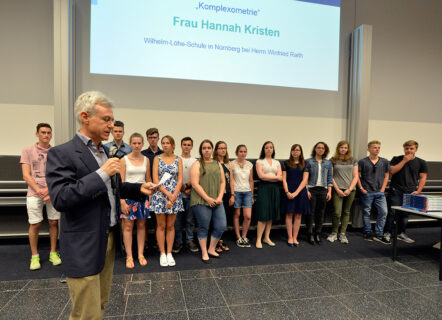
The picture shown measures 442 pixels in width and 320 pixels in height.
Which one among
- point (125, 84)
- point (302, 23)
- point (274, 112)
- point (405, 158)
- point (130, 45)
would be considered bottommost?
point (405, 158)

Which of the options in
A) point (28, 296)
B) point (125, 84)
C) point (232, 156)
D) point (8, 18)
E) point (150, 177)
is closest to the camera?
point (28, 296)

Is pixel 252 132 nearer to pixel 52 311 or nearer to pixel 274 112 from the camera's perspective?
pixel 274 112

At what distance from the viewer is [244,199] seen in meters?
3.34

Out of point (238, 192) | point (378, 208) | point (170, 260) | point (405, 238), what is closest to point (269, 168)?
point (238, 192)

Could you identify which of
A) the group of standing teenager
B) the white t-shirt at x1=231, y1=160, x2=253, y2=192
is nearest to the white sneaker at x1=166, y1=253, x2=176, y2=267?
the group of standing teenager

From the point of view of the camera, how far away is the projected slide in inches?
130

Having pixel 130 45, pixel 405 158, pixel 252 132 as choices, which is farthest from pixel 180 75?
pixel 405 158

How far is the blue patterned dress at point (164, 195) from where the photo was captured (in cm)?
270

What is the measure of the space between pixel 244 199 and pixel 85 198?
8.36 ft

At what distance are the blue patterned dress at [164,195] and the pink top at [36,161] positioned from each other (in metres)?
1.29

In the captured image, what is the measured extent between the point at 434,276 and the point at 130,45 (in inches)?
178

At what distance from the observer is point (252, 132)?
404cm

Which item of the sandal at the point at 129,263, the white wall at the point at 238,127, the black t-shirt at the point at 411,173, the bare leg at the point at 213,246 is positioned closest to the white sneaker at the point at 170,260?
the sandal at the point at 129,263

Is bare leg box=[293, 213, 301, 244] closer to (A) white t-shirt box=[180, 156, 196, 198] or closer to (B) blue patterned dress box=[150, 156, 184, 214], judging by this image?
(A) white t-shirt box=[180, 156, 196, 198]
